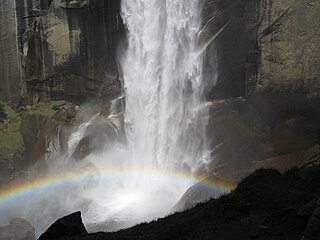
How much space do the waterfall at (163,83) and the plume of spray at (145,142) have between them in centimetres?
5

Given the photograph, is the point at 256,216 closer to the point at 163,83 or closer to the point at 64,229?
the point at 64,229

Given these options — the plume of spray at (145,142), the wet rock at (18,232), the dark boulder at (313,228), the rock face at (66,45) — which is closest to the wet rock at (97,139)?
the plume of spray at (145,142)

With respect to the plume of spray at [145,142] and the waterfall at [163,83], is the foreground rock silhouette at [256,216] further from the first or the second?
the waterfall at [163,83]

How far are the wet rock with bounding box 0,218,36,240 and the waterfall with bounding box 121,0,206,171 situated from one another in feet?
23.7

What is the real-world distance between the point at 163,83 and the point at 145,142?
3421mm

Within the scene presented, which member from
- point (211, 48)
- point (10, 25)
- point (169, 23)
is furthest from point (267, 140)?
point (10, 25)

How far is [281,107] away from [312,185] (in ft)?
34.2

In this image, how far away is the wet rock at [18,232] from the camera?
1955cm

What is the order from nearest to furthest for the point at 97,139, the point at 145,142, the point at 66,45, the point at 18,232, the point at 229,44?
the point at 18,232
the point at 229,44
the point at 145,142
the point at 97,139
the point at 66,45

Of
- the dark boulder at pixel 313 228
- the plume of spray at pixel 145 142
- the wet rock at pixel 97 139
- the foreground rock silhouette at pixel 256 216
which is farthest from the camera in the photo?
the wet rock at pixel 97 139

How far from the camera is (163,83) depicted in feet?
79.6

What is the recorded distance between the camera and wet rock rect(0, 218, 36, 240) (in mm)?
19547

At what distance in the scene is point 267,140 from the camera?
19.9 m

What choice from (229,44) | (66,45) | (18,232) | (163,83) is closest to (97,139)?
(163,83)
